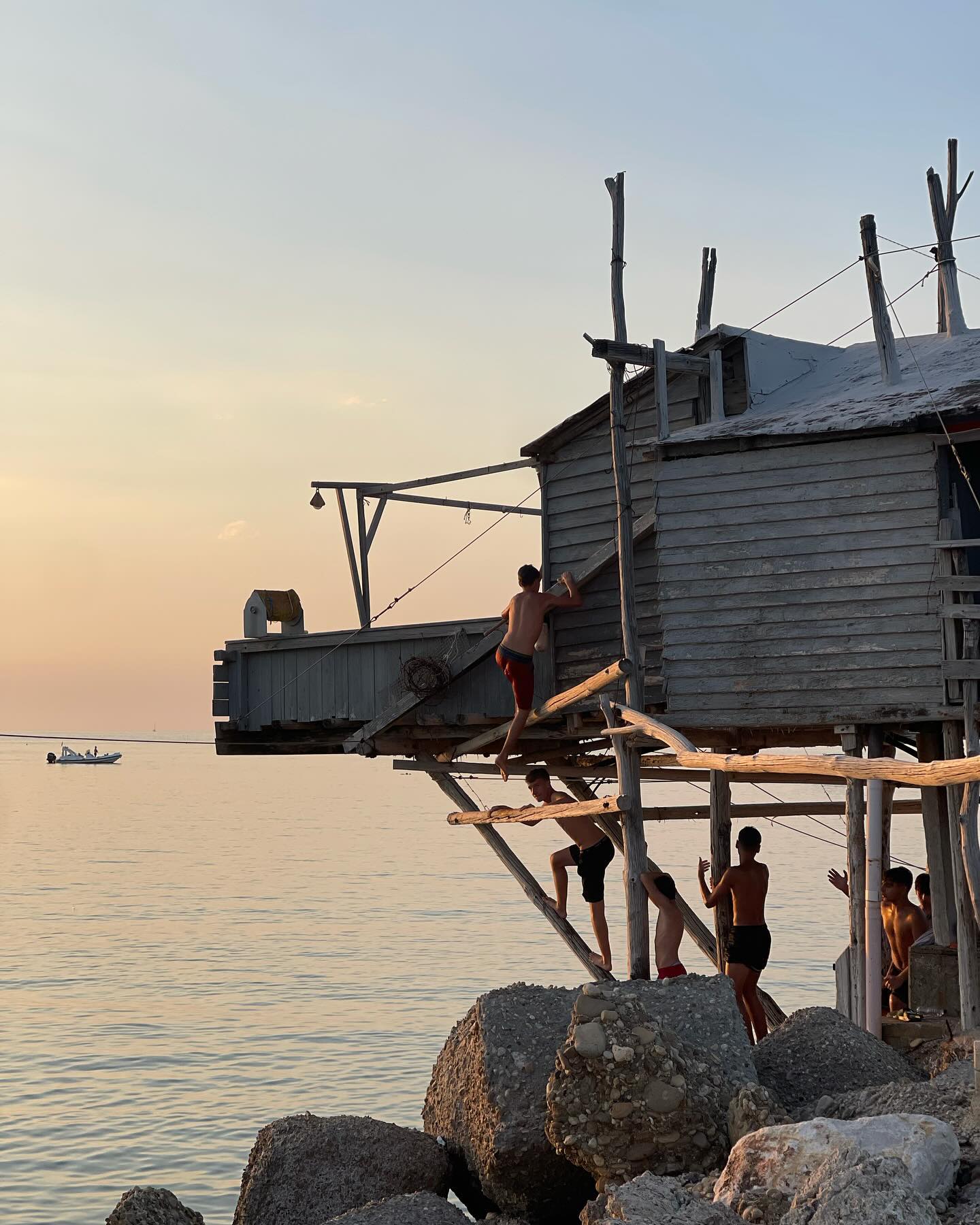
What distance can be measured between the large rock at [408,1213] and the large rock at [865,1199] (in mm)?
2959

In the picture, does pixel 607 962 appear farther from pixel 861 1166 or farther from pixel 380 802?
pixel 380 802

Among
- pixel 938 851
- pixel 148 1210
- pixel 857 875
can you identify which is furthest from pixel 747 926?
pixel 148 1210

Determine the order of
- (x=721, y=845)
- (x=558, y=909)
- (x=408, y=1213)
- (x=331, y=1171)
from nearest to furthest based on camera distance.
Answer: (x=408, y=1213), (x=331, y=1171), (x=558, y=909), (x=721, y=845)

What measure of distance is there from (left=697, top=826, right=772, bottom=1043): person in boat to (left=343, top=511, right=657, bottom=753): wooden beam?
297 centimetres

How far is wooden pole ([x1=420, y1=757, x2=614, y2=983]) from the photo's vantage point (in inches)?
599

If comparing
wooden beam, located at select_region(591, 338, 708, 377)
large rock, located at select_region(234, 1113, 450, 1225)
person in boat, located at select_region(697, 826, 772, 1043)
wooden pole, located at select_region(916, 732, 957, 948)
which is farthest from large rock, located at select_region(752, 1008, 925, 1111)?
wooden beam, located at select_region(591, 338, 708, 377)

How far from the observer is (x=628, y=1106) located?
8.77 meters

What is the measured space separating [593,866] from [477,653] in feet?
8.11

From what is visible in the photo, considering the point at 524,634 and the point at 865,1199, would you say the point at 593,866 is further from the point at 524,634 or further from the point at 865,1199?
the point at 865,1199

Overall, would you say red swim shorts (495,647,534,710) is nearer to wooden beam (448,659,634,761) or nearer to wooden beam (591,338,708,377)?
wooden beam (448,659,634,761)

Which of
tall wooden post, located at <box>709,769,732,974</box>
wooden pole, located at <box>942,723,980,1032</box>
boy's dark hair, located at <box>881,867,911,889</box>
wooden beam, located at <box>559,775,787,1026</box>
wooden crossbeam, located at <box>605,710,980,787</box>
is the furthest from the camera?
wooden beam, located at <box>559,775,787,1026</box>

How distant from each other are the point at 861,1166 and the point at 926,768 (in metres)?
1.78

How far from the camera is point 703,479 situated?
14023 mm

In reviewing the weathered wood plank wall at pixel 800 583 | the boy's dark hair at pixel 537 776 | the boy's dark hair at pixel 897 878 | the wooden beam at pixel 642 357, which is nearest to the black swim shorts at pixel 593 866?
the boy's dark hair at pixel 537 776
